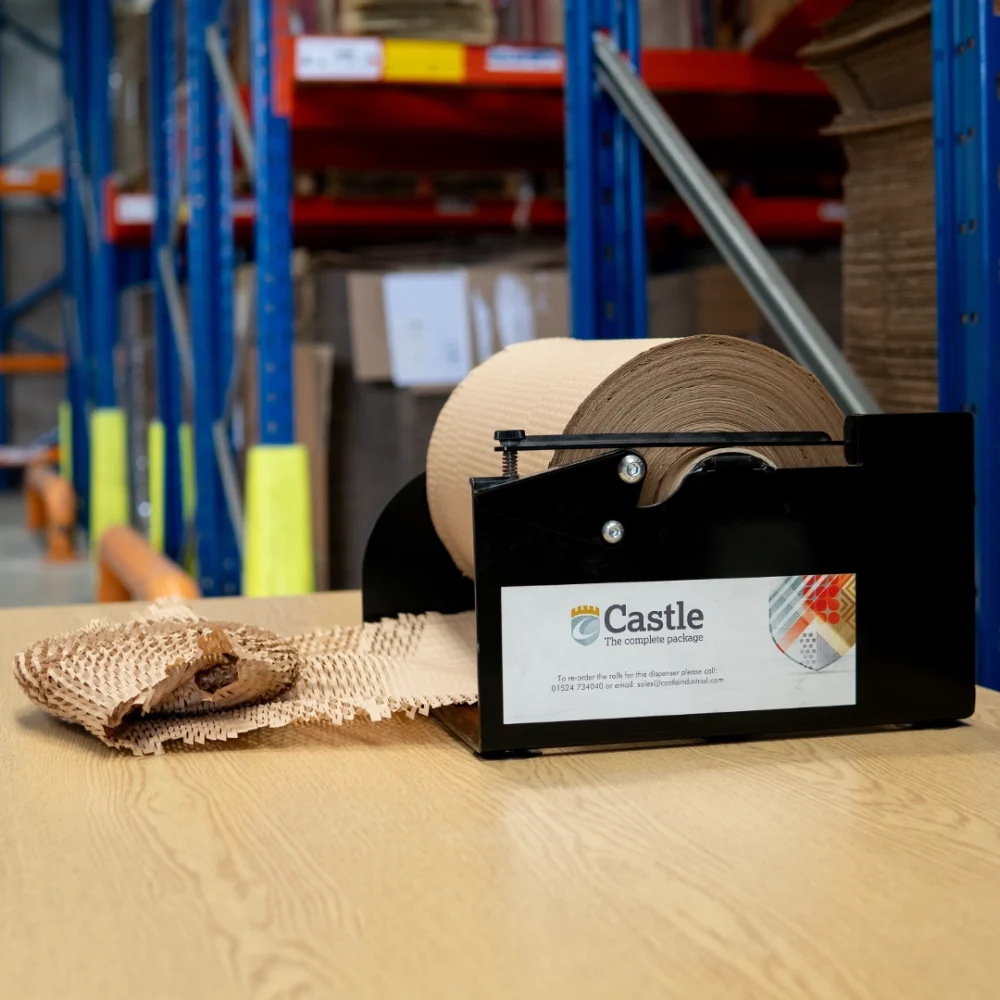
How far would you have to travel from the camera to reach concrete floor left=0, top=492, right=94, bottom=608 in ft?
23.2

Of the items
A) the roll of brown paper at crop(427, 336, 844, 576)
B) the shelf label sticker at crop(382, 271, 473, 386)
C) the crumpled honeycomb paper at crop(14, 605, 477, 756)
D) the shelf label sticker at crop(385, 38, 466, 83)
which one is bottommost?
the crumpled honeycomb paper at crop(14, 605, 477, 756)

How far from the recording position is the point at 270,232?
133 inches

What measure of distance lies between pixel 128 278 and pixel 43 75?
618 centimetres

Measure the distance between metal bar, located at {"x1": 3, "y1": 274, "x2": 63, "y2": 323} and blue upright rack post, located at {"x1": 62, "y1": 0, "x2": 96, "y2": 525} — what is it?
2695mm

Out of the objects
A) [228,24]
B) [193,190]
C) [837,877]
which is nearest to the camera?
[837,877]

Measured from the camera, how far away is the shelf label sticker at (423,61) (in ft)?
10.7

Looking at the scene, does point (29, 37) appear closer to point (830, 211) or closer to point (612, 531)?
point (830, 211)

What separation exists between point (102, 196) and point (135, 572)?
374 cm

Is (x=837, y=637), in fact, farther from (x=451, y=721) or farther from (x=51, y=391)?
(x=51, y=391)

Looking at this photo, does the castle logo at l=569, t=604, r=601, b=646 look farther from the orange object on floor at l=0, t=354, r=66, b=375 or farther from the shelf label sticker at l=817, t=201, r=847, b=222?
the orange object on floor at l=0, t=354, r=66, b=375

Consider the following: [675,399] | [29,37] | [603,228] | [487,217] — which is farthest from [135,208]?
[29,37]

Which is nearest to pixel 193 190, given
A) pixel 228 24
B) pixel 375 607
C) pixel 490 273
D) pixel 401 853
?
pixel 228 24

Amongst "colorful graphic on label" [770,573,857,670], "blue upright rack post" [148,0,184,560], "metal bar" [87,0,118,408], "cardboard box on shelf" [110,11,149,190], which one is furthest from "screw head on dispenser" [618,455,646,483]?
"metal bar" [87,0,118,408]

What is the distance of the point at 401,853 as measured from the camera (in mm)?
847
